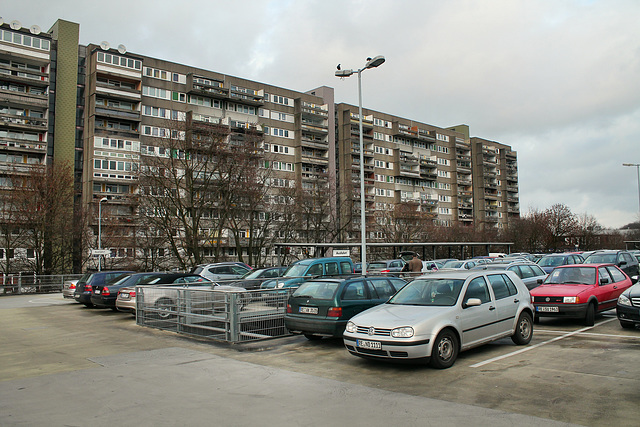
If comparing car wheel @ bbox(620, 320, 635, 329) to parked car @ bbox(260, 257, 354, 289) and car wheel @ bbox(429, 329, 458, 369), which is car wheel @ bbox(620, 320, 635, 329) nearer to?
car wheel @ bbox(429, 329, 458, 369)

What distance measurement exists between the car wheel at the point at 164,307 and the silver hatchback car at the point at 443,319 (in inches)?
273

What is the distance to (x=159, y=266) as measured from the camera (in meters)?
42.7

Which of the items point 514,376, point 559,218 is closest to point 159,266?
point 514,376

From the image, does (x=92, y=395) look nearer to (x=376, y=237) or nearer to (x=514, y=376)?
(x=514, y=376)

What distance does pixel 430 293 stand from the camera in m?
9.48

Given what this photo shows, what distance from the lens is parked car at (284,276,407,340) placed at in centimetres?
1061

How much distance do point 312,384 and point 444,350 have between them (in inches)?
94.0

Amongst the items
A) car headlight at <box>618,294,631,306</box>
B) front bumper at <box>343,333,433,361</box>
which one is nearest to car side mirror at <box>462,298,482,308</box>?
front bumper at <box>343,333,433,361</box>

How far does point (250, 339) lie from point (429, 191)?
88.2 meters

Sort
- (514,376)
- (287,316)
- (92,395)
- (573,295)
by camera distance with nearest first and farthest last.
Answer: (92,395), (514,376), (287,316), (573,295)

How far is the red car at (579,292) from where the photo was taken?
1235 centimetres

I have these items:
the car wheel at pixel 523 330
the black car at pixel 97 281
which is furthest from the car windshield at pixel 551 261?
the black car at pixel 97 281

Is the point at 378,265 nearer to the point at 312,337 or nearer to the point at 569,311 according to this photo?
the point at 569,311

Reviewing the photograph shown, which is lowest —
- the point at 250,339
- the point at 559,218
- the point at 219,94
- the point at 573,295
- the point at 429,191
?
Answer: the point at 250,339
